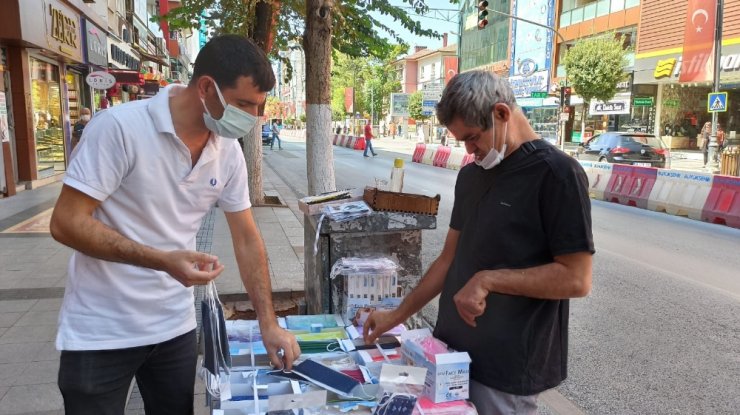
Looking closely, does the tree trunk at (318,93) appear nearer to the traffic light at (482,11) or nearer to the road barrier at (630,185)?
the road barrier at (630,185)

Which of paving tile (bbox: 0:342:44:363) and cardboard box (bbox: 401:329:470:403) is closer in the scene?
cardboard box (bbox: 401:329:470:403)

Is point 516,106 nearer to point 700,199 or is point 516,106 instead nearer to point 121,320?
point 121,320

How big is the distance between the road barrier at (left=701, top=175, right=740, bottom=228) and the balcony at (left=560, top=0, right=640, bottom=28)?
24915 mm

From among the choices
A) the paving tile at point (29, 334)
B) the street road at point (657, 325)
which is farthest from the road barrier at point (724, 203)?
the paving tile at point (29, 334)

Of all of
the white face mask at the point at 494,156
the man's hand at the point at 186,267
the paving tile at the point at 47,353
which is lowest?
the paving tile at the point at 47,353

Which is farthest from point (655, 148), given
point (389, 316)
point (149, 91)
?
point (149, 91)

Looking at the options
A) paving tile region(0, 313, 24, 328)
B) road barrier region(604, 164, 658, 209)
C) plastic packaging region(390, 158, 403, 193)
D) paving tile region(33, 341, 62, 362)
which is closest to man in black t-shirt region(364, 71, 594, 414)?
plastic packaging region(390, 158, 403, 193)

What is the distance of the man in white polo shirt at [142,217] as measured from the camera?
1.69 meters

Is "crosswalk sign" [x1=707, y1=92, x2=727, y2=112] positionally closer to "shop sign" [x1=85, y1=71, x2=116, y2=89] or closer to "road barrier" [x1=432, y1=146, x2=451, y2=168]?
"road barrier" [x1=432, y1=146, x2=451, y2=168]

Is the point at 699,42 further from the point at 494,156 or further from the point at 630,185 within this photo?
the point at 494,156

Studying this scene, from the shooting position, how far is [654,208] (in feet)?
40.8

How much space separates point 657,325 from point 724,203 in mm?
6982

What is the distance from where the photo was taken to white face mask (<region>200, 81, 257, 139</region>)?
193 cm

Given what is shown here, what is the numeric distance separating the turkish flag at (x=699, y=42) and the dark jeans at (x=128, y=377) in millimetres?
24683
